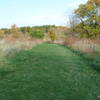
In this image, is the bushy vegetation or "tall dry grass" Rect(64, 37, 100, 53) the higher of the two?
the bushy vegetation

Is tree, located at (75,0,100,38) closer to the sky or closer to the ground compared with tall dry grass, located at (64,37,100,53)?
closer to the sky

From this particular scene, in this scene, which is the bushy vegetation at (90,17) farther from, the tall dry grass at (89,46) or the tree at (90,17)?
the tall dry grass at (89,46)

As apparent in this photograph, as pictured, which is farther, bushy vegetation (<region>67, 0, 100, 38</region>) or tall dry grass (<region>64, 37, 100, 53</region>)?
bushy vegetation (<region>67, 0, 100, 38</region>)

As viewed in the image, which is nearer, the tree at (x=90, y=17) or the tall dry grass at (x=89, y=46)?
the tall dry grass at (x=89, y=46)

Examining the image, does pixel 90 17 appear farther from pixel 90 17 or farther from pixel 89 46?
pixel 89 46

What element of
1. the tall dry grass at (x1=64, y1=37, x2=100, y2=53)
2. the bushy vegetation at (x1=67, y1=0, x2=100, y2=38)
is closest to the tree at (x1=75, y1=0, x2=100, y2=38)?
the bushy vegetation at (x1=67, y1=0, x2=100, y2=38)

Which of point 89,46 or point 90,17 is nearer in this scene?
point 89,46

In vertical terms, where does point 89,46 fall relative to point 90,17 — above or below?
below

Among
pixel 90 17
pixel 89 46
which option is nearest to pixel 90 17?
pixel 90 17

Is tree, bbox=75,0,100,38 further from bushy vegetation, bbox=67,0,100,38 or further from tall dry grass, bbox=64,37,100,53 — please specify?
tall dry grass, bbox=64,37,100,53

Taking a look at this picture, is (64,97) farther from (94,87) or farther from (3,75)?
(3,75)

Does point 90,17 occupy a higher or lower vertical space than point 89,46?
higher

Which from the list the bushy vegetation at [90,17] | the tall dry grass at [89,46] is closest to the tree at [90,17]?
the bushy vegetation at [90,17]

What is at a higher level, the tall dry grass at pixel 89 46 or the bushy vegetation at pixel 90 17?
the bushy vegetation at pixel 90 17
